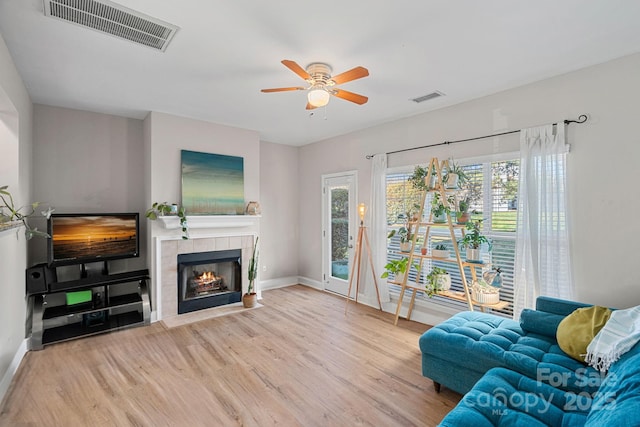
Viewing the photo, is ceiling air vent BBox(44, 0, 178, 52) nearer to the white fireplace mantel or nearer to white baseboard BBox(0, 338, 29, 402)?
the white fireplace mantel

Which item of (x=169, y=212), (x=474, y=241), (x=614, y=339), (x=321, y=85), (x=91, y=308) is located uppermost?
(x=321, y=85)

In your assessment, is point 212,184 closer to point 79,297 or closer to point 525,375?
point 79,297

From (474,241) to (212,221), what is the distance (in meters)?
3.45

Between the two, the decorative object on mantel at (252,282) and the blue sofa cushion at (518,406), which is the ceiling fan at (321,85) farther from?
the decorative object on mantel at (252,282)

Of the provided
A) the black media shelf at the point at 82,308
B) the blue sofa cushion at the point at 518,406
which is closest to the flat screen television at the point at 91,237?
the black media shelf at the point at 82,308

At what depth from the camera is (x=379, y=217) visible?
174 inches

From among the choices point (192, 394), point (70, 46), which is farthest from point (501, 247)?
point (70, 46)

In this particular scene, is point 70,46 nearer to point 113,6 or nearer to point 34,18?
point 34,18

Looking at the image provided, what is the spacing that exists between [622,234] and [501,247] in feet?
3.19

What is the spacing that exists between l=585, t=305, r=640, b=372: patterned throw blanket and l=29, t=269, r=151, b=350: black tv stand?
443cm

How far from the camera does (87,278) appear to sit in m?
3.69

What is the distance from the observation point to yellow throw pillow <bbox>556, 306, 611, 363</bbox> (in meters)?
2.01

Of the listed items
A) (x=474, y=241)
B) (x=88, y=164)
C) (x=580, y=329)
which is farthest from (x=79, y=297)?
(x=580, y=329)

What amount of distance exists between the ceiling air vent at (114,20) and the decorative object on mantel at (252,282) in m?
Result: 3.20
